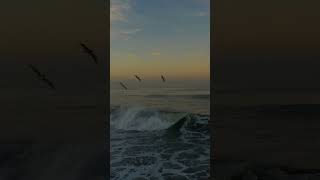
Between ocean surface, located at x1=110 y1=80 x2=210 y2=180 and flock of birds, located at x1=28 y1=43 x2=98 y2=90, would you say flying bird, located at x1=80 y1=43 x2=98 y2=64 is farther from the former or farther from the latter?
ocean surface, located at x1=110 y1=80 x2=210 y2=180

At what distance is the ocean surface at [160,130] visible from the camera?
3736 mm

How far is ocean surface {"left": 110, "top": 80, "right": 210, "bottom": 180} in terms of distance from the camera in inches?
147

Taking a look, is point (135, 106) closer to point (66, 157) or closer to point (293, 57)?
point (66, 157)

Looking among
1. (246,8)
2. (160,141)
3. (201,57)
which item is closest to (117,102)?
(160,141)

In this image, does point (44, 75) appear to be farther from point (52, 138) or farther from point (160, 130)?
point (160, 130)

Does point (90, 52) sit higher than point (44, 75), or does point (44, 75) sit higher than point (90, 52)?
point (90, 52)

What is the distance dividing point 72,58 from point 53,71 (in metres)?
0.17

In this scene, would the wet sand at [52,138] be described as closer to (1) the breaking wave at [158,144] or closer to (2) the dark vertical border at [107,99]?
(2) the dark vertical border at [107,99]

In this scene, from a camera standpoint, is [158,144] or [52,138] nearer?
[52,138]

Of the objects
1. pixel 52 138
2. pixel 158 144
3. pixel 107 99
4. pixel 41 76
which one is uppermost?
pixel 41 76

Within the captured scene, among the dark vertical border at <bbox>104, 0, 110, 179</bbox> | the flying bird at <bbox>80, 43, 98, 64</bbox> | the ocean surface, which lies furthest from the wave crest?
the flying bird at <bbox>80, 43, 98, 64</bbox>

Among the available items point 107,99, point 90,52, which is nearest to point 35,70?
point 90,52

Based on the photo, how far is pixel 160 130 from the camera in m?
4.53

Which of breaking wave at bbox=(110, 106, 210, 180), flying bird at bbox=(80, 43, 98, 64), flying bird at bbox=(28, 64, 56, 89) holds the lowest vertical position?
breaking wave at bbox=(110, 106, 210, 180)
